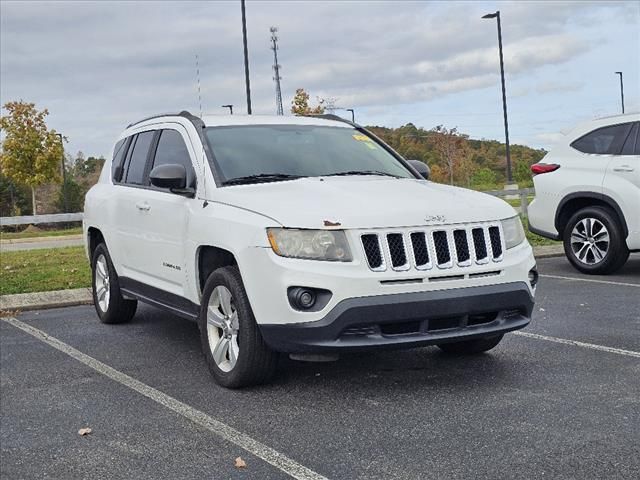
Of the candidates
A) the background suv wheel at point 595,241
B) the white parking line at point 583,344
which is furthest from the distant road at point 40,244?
the white parking line at point 583,344

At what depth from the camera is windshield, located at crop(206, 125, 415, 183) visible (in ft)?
18.8

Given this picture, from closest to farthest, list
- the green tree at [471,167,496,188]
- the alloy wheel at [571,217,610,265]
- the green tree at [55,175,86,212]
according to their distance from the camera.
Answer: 1. the alloy wheel at [571,217,610,265]
2. the green tree at [55,175,86,212]
3. the green tree at [471,167,496,188]

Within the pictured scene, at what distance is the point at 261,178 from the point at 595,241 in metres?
5.57

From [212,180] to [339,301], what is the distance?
1476mm

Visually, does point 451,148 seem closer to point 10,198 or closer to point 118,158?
point 10,198

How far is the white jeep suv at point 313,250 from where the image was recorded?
4637mm

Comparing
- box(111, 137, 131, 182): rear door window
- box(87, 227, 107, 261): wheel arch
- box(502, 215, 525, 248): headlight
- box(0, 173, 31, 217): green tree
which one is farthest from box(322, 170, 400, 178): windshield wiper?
box(0, 173, 31, 217): green tree

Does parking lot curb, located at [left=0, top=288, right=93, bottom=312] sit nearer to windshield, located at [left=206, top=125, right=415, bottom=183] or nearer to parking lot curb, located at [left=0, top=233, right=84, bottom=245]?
windshield, located at [left=206, top=125, right=415, bottom=183]

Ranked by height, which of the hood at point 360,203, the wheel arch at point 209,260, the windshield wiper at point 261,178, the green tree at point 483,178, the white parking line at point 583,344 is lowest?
the white parking line at point 583,344

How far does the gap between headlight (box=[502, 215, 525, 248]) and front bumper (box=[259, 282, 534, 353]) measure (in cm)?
38

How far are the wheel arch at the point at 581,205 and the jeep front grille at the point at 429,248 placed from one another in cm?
499

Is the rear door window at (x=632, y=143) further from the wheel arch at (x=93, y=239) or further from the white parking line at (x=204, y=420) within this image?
the white parking line at (x=204, y=420)

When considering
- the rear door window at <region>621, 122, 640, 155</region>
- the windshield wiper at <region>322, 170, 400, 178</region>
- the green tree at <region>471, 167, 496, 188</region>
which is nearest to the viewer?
the windshield wiper at <region>322, 170, 400, 178</region>

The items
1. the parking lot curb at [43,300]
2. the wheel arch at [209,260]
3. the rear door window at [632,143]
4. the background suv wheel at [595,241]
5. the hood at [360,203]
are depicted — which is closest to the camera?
the hood at [360,203]
